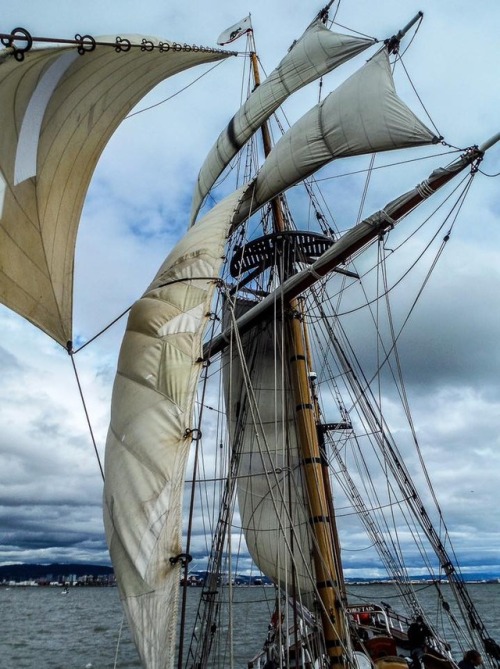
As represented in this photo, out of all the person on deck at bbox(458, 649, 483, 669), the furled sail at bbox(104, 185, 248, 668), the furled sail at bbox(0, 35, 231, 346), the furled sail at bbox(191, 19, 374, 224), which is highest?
the furled sail at bbox(191, 19, 374, 224)

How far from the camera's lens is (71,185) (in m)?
8.82

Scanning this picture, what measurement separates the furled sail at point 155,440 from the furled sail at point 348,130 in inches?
243

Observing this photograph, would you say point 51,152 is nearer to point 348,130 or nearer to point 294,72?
point 348,130

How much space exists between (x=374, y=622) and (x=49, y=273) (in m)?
15.7

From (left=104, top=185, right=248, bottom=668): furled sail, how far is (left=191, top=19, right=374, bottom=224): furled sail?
1084cm

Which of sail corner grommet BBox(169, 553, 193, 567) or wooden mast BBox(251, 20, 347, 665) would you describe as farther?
A: wooden mast BBox(251, 20, 347, 665)

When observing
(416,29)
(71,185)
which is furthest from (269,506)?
(416,29)

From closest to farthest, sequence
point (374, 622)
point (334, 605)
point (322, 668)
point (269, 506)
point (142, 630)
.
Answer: point (142, 630)
point (322, 668)
point (334, 605)
point (269, 506)
point (374, 622)

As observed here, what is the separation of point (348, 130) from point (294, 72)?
17.9ft

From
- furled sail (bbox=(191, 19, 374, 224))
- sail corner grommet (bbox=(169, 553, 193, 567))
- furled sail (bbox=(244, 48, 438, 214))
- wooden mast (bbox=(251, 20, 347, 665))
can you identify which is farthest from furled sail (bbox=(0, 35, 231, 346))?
furled sail (bbox=(191, 19, 374, 224))

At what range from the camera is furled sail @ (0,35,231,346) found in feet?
23.4

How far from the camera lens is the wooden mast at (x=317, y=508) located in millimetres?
9531

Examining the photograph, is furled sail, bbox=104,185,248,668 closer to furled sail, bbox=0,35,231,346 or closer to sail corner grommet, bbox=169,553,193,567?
sail corner grommet, bbox=169,553,193,567

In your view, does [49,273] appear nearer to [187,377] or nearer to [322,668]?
[187,377]
